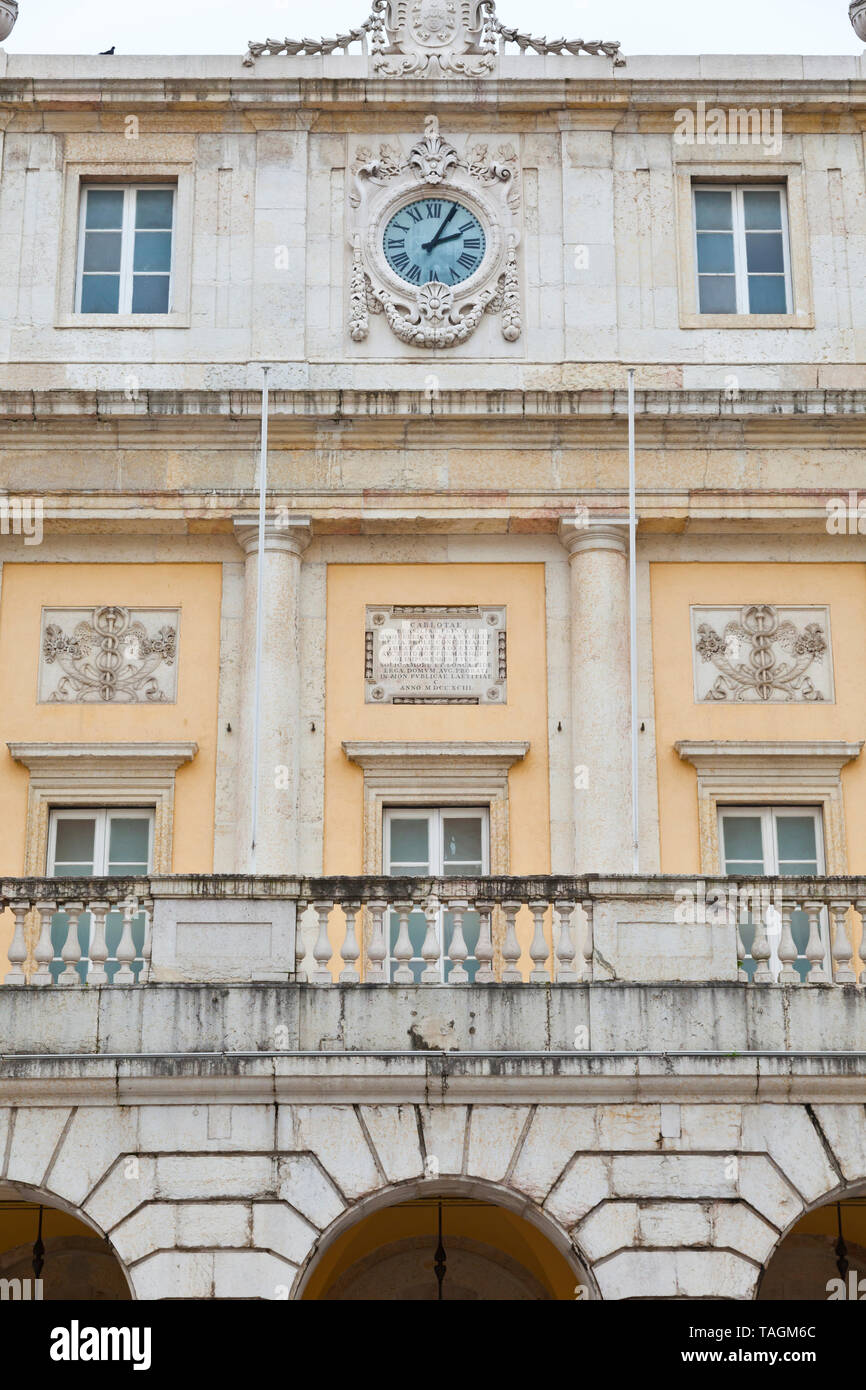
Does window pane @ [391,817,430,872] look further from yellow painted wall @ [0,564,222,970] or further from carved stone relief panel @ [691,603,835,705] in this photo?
carved stone relief panel @ [691,603,835,705]

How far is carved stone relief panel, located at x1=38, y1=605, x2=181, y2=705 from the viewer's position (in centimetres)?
2119

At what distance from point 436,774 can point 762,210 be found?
278 inches

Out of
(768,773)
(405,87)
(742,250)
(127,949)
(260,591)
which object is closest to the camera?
(127,949)

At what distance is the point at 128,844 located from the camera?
20828 millimetres

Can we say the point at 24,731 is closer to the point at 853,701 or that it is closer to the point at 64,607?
the point at 64,607

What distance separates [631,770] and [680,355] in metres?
4.44

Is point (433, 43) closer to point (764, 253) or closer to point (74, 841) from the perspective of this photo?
point (764, 253)

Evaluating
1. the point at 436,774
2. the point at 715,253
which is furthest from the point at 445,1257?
the point at 715,253

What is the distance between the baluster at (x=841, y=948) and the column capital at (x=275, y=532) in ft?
25.2

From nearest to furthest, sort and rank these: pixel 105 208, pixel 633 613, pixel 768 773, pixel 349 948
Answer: pixel 349 948, pixel 633 613, pixel 768 773, pixel 105 208

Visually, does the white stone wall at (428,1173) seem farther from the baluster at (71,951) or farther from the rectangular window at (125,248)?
the rectangular window at (125,248)

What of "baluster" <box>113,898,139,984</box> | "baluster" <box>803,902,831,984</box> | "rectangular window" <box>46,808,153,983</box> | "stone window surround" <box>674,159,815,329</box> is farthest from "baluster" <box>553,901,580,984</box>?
"stone window surround" <box>674,159,815,329</box>

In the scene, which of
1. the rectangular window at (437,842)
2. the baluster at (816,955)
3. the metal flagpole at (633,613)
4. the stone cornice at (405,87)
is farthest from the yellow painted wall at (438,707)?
the baluster at (816,955)

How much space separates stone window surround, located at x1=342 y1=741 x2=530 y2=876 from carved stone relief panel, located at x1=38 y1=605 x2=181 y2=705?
2.08 meters
